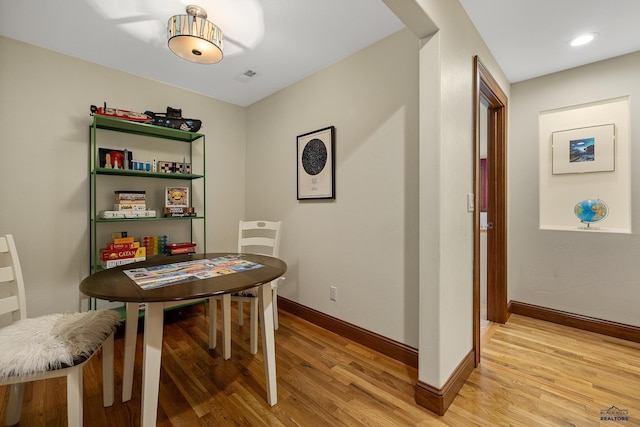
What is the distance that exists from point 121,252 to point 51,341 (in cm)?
123

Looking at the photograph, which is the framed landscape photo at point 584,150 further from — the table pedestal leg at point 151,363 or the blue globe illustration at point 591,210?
the table pedestal leg at point 151,363

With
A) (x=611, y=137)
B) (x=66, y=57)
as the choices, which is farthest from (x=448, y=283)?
(x=66, y=57)

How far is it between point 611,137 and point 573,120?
0.32m

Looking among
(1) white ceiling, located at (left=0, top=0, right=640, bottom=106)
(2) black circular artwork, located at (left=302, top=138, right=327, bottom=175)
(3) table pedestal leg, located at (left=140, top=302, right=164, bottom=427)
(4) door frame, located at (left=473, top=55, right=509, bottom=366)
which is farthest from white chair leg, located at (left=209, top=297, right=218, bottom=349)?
(4) door frame, located at (left=473, top=55, right=509, bottom=366)

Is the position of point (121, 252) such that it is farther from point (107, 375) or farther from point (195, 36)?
point (195, 36)

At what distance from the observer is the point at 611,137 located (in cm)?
236

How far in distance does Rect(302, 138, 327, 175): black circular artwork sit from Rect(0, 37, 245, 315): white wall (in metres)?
1.67

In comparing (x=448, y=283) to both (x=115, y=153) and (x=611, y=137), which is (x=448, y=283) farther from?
(x=115, y=153)

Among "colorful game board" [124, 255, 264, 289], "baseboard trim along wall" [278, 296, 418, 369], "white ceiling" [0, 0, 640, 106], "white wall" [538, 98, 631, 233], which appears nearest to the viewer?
"colorful game board" [124, 255, 264, 289]

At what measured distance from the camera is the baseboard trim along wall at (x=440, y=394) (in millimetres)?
1436

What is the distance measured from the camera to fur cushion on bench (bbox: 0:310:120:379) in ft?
3.43

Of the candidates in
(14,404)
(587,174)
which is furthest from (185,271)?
(587,174)

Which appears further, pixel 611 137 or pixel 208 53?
pixel 611 137

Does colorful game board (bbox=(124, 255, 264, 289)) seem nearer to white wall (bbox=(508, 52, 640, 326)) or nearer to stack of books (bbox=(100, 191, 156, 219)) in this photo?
stack of books (bbox=(100, 191, 156, 219))
